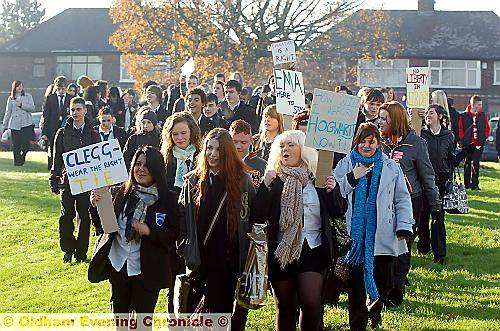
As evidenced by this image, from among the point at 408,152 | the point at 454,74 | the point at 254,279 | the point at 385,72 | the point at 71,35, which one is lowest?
the point at 254,279

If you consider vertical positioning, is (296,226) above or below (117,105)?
below

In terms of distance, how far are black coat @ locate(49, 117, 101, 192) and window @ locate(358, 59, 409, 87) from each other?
43.5 metres

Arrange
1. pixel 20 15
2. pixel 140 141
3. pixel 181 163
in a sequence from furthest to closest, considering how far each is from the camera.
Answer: pixel 20 15 → pixel 140 141 → pixel 181 163

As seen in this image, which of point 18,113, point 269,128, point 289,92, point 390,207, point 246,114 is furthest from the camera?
point 18,113

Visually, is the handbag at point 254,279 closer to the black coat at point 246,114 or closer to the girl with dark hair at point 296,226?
the girl with dark hair at point 296,226

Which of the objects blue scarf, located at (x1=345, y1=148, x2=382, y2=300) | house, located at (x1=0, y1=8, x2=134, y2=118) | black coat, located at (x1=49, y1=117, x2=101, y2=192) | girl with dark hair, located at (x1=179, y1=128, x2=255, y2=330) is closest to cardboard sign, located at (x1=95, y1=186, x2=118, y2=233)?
girl with dark hair, located at (x1=179, y1=128, x2=255, y2=330)

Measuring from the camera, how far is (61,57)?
202ft

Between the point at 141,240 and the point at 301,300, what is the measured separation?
1.30m

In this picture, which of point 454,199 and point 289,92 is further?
point 454,199

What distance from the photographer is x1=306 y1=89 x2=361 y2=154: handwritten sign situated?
23.1ft

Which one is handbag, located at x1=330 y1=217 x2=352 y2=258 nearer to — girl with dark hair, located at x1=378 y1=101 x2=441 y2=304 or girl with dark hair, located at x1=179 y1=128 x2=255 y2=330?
girl with dark hair, located at x1=179 y1=128 x2=255 y2=330

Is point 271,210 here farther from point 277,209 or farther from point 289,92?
point 289,92

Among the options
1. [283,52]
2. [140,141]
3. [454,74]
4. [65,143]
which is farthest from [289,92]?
[454,74]

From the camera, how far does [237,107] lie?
13.0 meters
